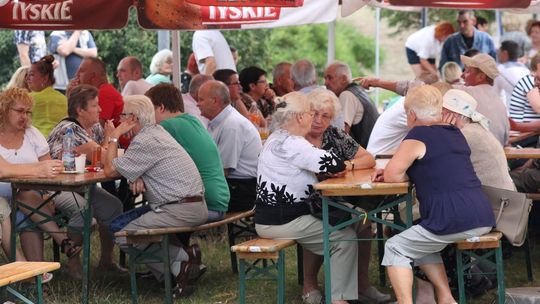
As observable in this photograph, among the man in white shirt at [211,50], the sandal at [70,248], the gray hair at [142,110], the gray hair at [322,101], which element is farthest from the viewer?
the man in white shirt at [211,50]

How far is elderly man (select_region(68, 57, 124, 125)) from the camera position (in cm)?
999

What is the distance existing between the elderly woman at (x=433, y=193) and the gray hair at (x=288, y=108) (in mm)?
696

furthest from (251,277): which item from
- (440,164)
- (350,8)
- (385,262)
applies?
(350,8)

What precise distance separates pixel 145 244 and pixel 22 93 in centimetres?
130

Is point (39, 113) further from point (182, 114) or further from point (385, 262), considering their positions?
point (385, 262)

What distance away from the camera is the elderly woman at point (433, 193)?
6.41m

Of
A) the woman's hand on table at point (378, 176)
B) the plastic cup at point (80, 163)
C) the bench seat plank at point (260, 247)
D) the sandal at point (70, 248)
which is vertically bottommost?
the sandal at point (70, 248)

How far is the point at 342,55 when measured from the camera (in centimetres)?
2541

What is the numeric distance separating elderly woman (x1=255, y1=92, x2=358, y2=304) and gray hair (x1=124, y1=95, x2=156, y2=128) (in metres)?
0.90

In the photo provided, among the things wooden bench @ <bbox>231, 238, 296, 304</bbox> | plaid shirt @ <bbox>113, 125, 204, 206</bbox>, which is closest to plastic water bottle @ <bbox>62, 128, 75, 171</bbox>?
plaid shirt @ <bbox>113, 125, 204, 206</bbox>

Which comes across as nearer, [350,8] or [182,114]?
[182,114]

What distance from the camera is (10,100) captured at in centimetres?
758

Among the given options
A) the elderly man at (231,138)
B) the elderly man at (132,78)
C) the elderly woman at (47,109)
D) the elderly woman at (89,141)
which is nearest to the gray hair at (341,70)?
the elderly man at (231,138)

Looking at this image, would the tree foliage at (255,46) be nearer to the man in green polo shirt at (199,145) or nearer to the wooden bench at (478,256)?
the man in green polo shirt at (199,145)
